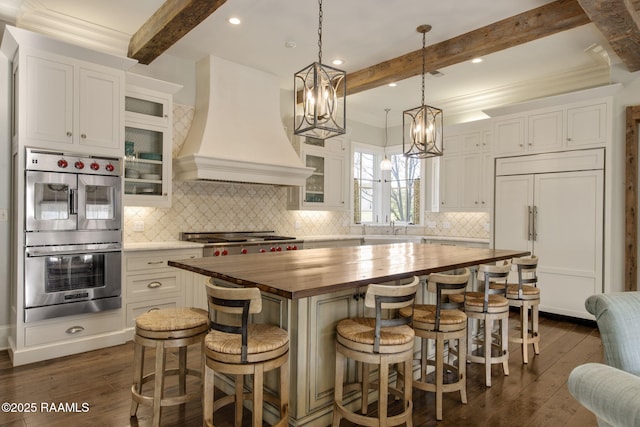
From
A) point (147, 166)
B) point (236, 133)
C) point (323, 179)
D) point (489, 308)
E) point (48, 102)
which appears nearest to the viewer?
point (489, 308)

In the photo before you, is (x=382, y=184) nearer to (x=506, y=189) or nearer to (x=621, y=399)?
(x=506, y=189)

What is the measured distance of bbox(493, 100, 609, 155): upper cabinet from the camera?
4309 mm

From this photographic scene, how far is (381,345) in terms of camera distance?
1905 mm

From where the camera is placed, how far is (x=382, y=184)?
282 inches

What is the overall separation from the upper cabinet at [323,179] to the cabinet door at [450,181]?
1583 millimetres

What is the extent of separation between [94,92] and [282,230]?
3.01m

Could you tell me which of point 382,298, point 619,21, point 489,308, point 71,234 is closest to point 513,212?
point 619,21

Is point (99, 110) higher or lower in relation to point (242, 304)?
higher

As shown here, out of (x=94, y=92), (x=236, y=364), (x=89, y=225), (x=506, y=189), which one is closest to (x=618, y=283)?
(x=506, y=189)

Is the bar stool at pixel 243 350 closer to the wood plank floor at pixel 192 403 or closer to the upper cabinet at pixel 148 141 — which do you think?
the wood plank floor at pixel 192 403

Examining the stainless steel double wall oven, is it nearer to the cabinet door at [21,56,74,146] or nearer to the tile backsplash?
the cabinet door at [21,56,74,146]

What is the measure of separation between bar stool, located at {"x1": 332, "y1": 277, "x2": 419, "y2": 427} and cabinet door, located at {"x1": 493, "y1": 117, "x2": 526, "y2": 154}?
3846 millimetres

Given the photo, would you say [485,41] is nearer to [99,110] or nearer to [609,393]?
[609,393]

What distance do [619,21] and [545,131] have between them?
1.91 m
